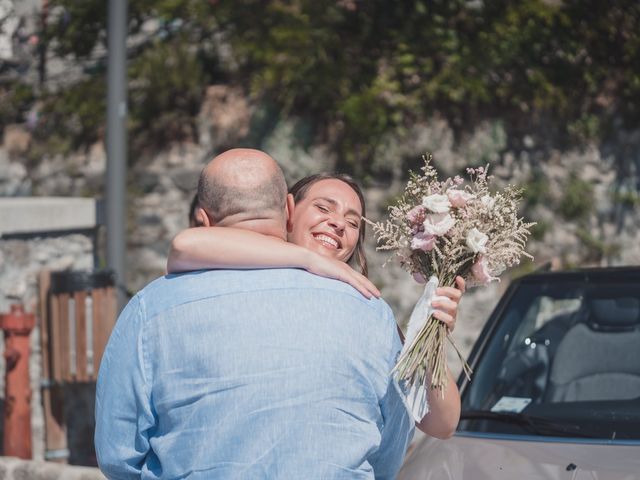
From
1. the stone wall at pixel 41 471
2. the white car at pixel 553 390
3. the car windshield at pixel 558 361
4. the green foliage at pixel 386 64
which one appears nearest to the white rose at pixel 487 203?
the white car at pixel 553 390

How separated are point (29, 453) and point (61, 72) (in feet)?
15.7

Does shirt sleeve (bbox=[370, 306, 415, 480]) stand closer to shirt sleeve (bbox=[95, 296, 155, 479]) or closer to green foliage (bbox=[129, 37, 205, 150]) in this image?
shirt sleeve (bbox=[95, 296, 155, 479])

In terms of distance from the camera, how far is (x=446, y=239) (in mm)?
2803

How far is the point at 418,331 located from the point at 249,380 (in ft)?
1.64

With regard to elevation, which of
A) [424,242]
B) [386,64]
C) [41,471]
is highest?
[424,242]

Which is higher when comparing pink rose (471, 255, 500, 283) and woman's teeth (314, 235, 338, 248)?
pink rose (471, 255, 500, 283)

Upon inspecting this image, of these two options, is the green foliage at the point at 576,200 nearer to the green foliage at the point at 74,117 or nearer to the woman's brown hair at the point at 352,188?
the green foliage at the point at 74,117

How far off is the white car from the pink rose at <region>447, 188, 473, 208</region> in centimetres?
107

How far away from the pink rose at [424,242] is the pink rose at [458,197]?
0.36ft

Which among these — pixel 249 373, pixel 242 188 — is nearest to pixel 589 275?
pixel 242 188

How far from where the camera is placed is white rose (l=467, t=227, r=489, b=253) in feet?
9.02

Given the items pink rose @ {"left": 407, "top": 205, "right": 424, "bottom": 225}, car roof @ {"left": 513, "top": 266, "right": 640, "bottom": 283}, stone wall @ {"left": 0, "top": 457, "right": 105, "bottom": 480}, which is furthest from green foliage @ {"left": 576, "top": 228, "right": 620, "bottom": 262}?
pink rose @ {"left": 407, "top": 205, "right": 424, "bottom": 225}

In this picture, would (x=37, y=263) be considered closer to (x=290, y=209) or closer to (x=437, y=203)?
(x=290, y=209)

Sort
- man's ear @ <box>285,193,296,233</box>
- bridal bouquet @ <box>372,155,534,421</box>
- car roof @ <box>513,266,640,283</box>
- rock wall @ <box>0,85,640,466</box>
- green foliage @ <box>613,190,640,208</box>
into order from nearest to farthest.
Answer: bridal bouquet @ <box>372,155,534,421</box> < man's ear @ <box>285,193,296,233</box> < car roof @ <box>513,266,640,283</box> < rock wall @ <box>0,85,640,466</box> < green foliage @ <box>613,190,640,208</box>
